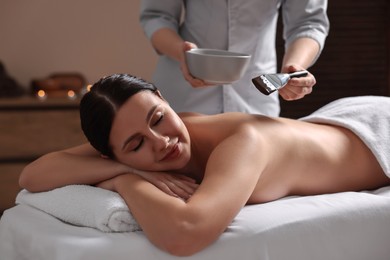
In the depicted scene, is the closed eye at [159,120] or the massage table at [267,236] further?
the closed eye at [159,120]

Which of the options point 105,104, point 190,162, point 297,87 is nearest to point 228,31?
point 297,87

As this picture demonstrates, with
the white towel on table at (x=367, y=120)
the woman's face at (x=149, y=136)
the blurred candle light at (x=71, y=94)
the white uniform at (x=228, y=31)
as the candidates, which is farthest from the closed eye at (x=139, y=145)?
the blurred candle light at (x=71, y=94)

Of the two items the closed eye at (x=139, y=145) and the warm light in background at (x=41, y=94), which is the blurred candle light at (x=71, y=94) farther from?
the closed eye at (x=139, y=145)

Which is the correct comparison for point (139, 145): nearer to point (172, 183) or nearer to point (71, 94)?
point (172, 183)

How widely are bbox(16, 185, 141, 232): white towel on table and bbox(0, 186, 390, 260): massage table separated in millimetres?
18

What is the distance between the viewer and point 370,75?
430 centimetres

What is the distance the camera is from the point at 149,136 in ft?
5.37

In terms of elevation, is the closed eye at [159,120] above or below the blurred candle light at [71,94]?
above

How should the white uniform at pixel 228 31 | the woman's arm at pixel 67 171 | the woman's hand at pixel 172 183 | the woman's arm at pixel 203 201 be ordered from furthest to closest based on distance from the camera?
the white uniform at pixel 228 31
the woman's arm at pixel 67 171
the woman's hand at pixel 172 183
the woman's arm at pixel 203 201

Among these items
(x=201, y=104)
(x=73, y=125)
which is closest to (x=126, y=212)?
(x=201, y=104)

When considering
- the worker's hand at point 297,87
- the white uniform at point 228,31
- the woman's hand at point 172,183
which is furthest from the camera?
the white uniform at point 228,31

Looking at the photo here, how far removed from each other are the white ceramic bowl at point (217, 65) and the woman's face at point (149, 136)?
16 cm

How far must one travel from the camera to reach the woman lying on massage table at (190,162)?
57.9 inches

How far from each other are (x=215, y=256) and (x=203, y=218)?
81mm
